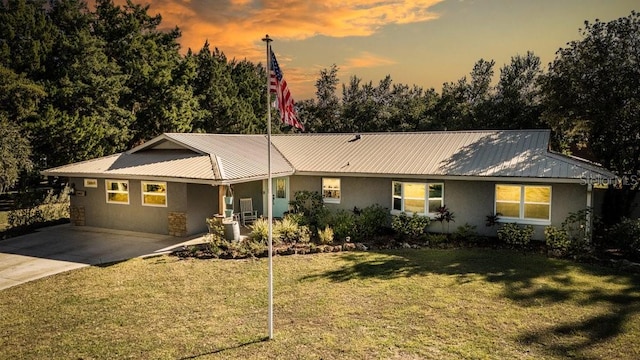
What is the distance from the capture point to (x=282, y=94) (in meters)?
7.95

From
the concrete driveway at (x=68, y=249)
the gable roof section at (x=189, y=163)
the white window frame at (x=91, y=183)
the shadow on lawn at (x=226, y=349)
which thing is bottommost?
the shadow on lawn at (x=226, y=349)

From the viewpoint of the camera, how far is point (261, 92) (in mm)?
49844

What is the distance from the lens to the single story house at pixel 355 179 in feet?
47.3

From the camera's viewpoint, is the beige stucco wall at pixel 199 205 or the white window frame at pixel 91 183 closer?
the beige stucco wall at pixel 199 205

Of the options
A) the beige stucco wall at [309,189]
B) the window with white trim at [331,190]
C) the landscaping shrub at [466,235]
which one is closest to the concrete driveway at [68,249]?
the beige stucco wall at [309,189]

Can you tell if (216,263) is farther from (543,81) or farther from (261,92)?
(261,92)

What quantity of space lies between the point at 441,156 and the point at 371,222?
4110 mm

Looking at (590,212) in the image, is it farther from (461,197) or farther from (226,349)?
(226,349)

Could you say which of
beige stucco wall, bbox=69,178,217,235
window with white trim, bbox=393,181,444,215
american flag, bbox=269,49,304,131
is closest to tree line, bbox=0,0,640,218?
beige stucco wall, bbox=69,178,217,235

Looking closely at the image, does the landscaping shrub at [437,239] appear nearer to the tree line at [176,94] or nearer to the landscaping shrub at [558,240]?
the landscaping shrub at [558,240]

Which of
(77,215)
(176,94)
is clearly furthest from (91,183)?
(176,94)

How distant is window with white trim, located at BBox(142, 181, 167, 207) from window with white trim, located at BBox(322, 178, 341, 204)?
660 cm

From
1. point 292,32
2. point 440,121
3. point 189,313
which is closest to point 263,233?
point 189,313

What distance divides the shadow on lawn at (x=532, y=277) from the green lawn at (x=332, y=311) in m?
0.04
